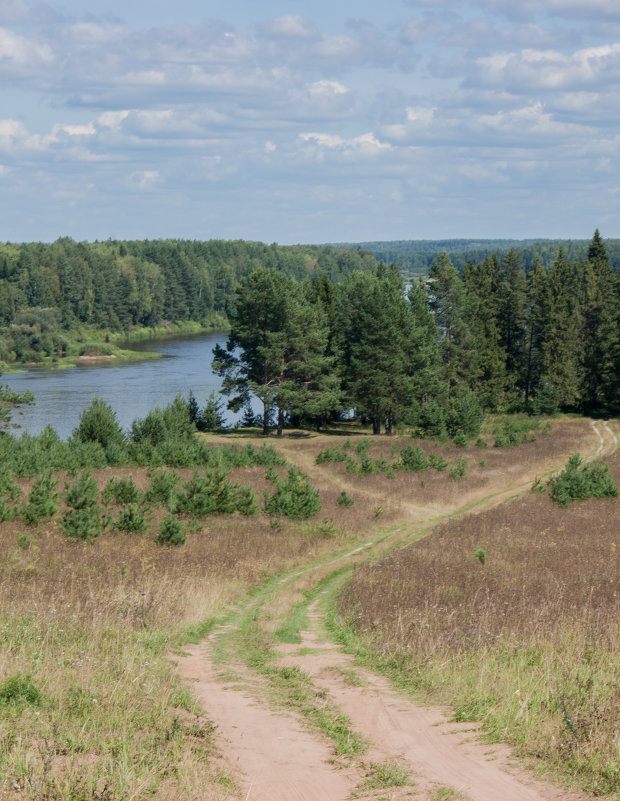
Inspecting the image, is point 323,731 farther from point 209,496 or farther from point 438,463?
point 438,463

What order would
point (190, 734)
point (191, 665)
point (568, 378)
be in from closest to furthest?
point (190, 734)
point (191, 665)
point (568, 378)

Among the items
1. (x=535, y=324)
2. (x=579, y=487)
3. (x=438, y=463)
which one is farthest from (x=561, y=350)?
(x=579, y=487)

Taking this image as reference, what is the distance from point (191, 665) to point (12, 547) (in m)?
9.56

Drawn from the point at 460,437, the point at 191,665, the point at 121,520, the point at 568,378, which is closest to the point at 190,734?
the point at 191,665

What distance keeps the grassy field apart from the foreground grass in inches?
8.1

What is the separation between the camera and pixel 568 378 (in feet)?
232

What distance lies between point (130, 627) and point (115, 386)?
78675mm

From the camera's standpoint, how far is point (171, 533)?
20578 millimetres

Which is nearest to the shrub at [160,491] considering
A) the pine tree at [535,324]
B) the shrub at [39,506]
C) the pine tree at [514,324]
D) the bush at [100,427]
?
the shrub at [39,506]

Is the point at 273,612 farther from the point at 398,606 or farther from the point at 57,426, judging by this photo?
the point at 57,426

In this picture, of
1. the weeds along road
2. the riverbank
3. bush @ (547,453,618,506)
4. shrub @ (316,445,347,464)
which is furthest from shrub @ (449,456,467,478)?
the riverbank

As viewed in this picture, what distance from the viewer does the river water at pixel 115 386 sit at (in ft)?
222

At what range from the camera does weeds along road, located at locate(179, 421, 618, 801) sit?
6.78 m

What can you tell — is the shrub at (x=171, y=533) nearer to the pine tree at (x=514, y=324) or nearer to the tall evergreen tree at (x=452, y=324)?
the tall evergreen tree at (x=452, y=324)
